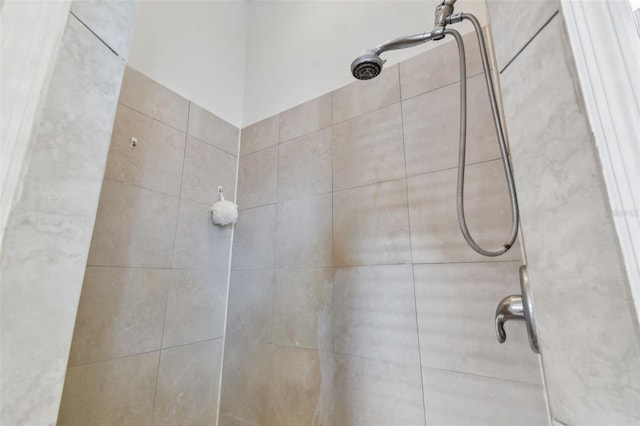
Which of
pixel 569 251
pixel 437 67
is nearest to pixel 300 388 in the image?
pixel 569 251

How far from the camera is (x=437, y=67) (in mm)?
1034

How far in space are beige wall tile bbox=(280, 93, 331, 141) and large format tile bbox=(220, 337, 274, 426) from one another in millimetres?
969

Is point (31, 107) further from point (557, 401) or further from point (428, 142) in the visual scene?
point (428, 142)

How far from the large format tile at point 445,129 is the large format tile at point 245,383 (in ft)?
3.20

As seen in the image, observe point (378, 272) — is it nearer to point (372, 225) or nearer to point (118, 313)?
point (372, 225)

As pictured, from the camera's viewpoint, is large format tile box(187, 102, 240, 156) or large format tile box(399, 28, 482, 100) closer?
large format tile box(399, 28, 482, 100)

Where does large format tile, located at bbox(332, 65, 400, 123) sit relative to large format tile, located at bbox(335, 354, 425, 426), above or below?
above

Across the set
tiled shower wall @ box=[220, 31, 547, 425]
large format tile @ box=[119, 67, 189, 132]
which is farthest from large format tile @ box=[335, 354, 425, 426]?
large format tile @ box=[119, 67, 189, 132]

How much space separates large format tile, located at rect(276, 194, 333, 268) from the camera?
1.17 m

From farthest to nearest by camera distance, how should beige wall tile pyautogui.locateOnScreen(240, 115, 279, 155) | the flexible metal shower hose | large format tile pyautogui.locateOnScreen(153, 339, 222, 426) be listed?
1. beige wall tile pyautogui.locateOnScreen(240, 115, 279, 155)
2. large format tile pyautogui.locateOnScreen(153, 339, 222, 426)
3. the flexible metal shower hose

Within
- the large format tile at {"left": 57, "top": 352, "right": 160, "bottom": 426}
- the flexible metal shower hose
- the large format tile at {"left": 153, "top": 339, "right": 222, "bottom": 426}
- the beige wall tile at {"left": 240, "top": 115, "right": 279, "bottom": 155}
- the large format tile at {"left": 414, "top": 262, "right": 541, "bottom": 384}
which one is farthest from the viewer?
the beige wall tile at {"left": 240, "top": 115, "right": 279, "bottom": 155}

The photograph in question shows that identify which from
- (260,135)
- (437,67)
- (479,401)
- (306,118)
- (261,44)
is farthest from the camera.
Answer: (261,44)

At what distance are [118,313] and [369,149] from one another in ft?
3.60

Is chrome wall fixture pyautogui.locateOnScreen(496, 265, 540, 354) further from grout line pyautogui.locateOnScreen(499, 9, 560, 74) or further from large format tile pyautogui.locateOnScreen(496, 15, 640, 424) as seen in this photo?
grout line pyautogui.locateOnScreen(499, 9, 560, 74)
